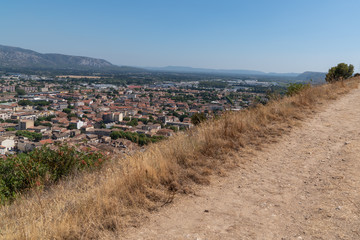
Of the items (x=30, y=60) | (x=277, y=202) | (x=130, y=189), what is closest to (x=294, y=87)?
Result: (x=277, y=202)

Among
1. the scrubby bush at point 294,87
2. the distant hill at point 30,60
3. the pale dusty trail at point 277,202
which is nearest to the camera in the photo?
the pale dusty trail at point 277,202

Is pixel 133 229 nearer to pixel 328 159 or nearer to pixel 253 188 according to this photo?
pixel 253 188

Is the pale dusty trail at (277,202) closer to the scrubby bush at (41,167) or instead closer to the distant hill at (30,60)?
the scrubby bush at (41,167)

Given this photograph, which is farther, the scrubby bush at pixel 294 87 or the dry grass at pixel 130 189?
the scrubby bush at pixel 294 87

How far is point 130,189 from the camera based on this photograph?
256 centimetres

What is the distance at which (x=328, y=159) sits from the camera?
11.0 ft

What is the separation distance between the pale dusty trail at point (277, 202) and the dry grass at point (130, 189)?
0.22 m

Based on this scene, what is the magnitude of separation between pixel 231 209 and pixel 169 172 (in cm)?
92

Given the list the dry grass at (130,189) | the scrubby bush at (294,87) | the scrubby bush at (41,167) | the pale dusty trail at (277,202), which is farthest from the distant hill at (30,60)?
the pale dusty trail at (277,202)

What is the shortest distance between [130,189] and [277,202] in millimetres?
1527

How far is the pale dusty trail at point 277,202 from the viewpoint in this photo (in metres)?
1.93

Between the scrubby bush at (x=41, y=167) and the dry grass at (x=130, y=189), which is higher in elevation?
the dry grass at (x=130, y=189)

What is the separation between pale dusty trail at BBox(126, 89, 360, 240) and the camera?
1.93 metres

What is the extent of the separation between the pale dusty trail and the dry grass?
0.73ft
